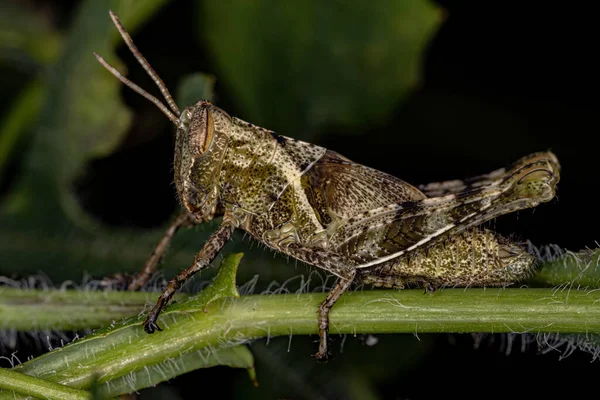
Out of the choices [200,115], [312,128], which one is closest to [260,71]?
[312,128]

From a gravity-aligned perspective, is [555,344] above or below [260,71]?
below

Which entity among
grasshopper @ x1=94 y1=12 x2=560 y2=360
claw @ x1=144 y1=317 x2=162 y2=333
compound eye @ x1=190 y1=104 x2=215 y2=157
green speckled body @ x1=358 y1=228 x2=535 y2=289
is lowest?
claw @ x1=144 y1=317 x2=162 y2=333

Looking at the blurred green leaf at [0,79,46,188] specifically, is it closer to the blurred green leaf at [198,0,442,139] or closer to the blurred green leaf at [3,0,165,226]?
the blurred green leaf at [3,0,165,226]

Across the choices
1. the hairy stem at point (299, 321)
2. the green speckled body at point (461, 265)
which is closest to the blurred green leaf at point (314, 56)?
the green speckled body at point (461, 265)

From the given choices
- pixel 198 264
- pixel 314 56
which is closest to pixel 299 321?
pixel 198 264

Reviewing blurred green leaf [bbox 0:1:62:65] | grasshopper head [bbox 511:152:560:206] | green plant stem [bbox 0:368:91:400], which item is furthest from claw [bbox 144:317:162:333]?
blurred green leaf [bbox 0:1:62:65]

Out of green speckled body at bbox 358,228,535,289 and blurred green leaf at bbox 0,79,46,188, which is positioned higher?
blurred green leaf at bbox 0,79,46,188

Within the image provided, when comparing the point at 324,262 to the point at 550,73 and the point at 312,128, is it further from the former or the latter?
the point at 550,73

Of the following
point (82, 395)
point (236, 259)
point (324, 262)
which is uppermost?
point (324, 262)
